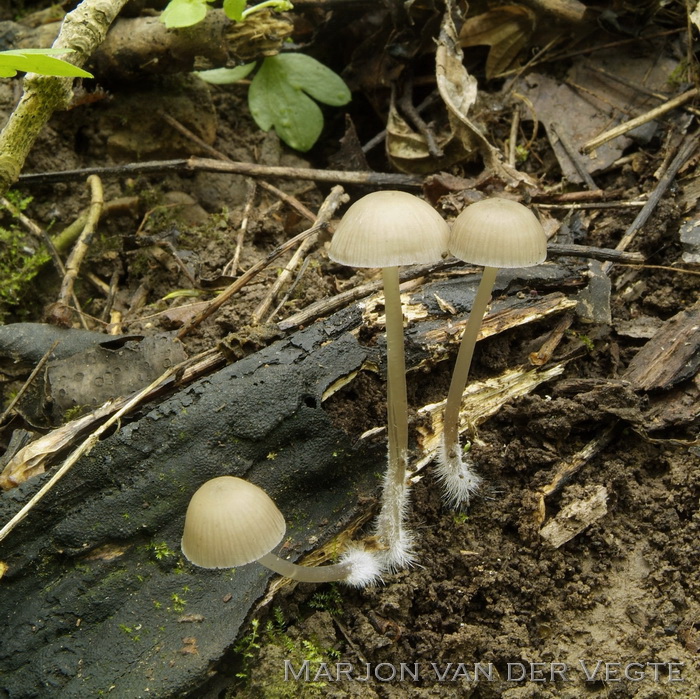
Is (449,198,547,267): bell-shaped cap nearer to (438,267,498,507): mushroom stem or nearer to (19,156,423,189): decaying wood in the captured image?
(438,267,498,507): mushroom stem

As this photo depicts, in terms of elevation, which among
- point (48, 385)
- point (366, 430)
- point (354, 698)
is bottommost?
point (354, 698)

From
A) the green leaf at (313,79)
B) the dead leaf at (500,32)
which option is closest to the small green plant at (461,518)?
the green leaf at (313,79)

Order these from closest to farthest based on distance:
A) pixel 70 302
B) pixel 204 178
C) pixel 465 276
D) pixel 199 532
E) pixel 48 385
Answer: pixel 199 532, pixel 48 385, pixel 465 276, pixel 70 302, pixel 204 178

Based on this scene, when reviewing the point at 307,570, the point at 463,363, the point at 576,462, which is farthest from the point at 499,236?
the point at 307,570

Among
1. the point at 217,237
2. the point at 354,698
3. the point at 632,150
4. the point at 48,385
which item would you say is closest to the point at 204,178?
the point at 217,237

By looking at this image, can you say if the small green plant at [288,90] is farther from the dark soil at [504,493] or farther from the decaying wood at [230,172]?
the dark soil at [504,493]

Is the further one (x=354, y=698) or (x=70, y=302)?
(x=70, y=302)

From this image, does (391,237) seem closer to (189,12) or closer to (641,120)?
(189,12)

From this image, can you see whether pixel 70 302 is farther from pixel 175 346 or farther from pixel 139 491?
pixel 139 491
